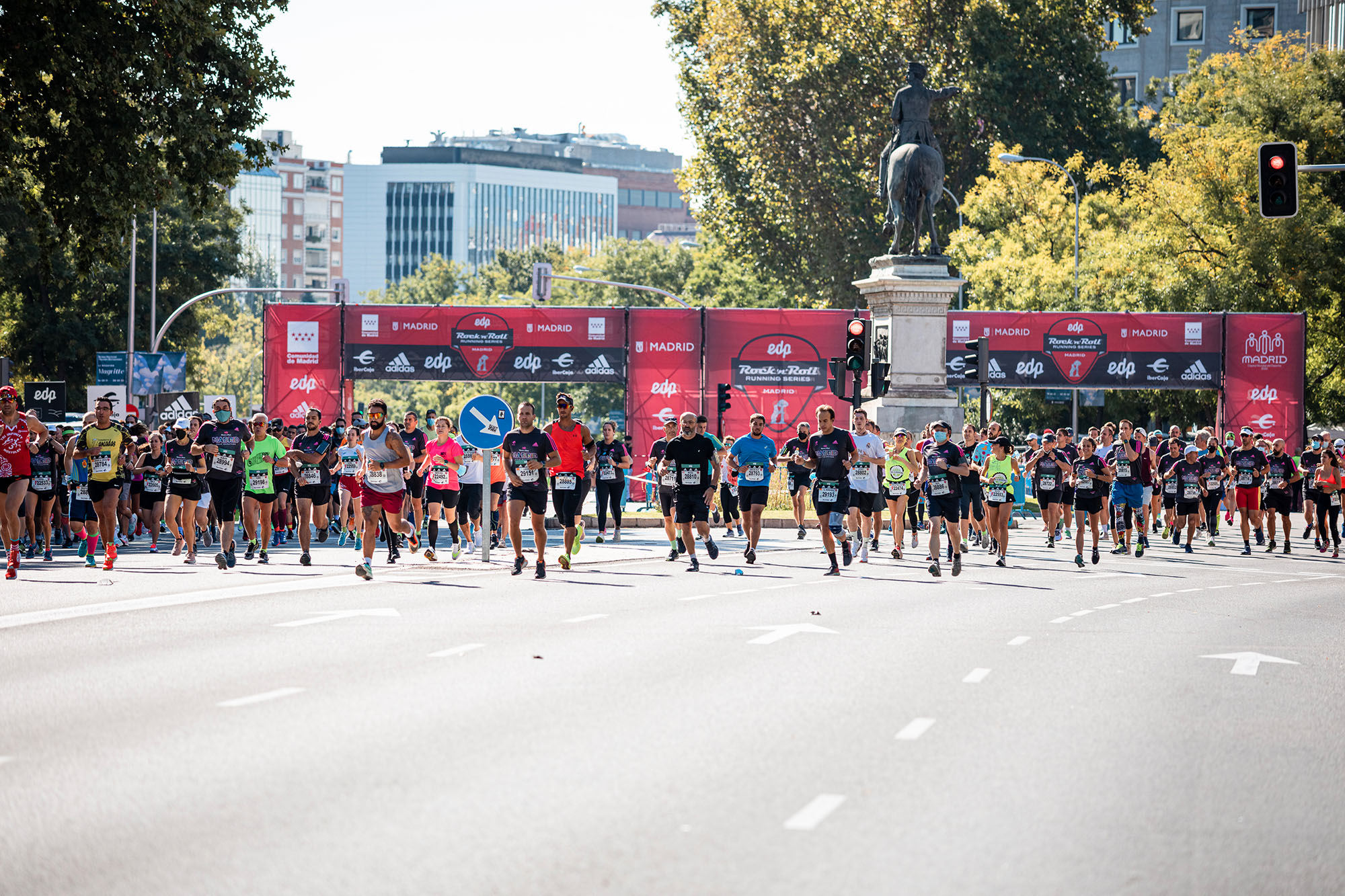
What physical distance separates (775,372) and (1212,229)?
15.4 m

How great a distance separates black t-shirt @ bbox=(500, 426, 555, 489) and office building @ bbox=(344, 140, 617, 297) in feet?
531

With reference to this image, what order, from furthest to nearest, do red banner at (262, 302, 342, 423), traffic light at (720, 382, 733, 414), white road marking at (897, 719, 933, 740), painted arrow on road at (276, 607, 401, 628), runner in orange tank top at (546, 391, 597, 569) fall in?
red banner at (262, 302, 342, 423)
traffic light at (720, 382, 733, 414)
runner in orange tank top at (546, 391, 597, 569)
painted arrow on road at (276, 607, 401, 628)
white road marking at (897, 719, 933, 740)

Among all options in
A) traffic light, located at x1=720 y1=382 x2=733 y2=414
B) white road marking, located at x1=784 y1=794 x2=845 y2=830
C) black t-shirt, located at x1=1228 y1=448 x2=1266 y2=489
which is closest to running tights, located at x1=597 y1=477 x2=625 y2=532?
traffic light, located at x1=720 y1=382 x2=733 y2=414

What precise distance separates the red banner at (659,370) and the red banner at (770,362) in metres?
0.34

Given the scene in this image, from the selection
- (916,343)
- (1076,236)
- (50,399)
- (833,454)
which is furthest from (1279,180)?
(1076,236)

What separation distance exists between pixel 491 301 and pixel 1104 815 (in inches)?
3710

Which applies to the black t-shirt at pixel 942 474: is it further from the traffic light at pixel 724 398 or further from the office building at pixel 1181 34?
the office building at pixel 1181 34

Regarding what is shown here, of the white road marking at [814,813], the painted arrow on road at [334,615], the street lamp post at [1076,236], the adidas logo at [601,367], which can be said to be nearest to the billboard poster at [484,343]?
the adidas logo at [601,367]

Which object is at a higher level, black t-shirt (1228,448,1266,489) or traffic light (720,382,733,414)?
traffic light (720,382,733,414)

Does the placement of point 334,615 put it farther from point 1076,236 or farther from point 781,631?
point 1076,236

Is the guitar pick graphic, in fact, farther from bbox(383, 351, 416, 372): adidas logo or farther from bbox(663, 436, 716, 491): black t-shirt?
bbox(663, 436, 716, 491): black t-shirt

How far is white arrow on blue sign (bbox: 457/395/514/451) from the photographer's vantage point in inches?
781

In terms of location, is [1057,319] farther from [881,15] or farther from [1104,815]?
[1104,815]

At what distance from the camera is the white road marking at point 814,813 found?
6.43 metres
